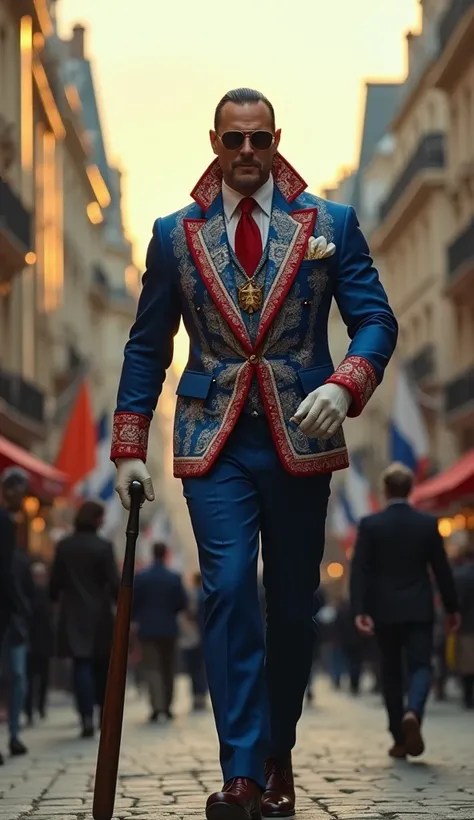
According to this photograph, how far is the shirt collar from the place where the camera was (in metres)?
6.28

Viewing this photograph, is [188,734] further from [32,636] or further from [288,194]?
[288,194]

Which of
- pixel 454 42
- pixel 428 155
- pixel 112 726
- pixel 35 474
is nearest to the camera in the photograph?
pixel 112 726

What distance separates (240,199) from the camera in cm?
627

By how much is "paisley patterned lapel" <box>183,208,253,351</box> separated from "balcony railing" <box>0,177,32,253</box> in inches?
1104

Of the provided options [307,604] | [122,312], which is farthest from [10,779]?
[122,312]

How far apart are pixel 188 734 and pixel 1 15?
25.1 meters

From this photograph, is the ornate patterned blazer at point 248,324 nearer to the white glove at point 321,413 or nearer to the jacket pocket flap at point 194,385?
the jacket pocket flap at point 194,385

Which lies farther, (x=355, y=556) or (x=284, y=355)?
(x=355, y=556)

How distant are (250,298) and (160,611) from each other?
1402 cm

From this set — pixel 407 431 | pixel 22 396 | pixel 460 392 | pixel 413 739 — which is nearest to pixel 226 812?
pixel 413 739

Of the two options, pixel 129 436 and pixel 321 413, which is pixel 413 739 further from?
pixel 321 413

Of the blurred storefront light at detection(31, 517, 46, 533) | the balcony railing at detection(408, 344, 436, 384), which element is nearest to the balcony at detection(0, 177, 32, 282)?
the blurred storefront light at detection(31, 517, 46, 533)

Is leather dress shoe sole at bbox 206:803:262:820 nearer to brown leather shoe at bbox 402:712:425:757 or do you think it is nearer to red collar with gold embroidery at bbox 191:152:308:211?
red collar with gold embroidery at bbox 191:152:308:211

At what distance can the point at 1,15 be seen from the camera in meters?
37.8
